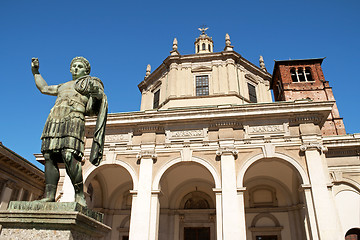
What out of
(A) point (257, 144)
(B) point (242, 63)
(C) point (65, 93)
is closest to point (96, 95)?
(C) point (65, 93)

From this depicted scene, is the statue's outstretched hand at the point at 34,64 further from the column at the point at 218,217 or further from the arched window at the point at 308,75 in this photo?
the arched window at the point at 308,75

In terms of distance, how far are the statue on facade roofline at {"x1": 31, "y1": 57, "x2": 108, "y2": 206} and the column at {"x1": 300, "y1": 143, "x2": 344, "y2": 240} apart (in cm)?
1081

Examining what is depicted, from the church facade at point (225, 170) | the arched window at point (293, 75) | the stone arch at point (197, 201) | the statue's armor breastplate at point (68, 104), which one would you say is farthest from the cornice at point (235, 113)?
the arched window at point (293, 75)

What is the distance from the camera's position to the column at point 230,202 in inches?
467

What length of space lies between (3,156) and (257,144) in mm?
14323

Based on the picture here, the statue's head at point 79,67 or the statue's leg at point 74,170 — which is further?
the statue's head at point 79,67

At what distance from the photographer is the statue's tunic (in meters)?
3.99

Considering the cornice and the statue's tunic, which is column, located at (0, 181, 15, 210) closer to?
the cornice

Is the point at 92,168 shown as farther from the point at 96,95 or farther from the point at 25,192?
the point at 96,95

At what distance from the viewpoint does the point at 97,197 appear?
Result: 56.6 feet

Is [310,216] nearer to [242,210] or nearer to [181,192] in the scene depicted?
[242,210]

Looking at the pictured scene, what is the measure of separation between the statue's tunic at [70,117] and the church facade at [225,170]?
9616mm

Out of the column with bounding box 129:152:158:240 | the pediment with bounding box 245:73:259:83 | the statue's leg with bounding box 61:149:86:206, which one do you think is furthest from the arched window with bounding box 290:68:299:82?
the statue's leg with bounding box 61:149:86:206

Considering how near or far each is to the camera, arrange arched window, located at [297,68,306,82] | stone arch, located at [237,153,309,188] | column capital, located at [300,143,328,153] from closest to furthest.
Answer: stone arch, located at [237,153,309,188] → column capital, located at [300,143,328,153] → arched window, located at [297,68,306,82]
